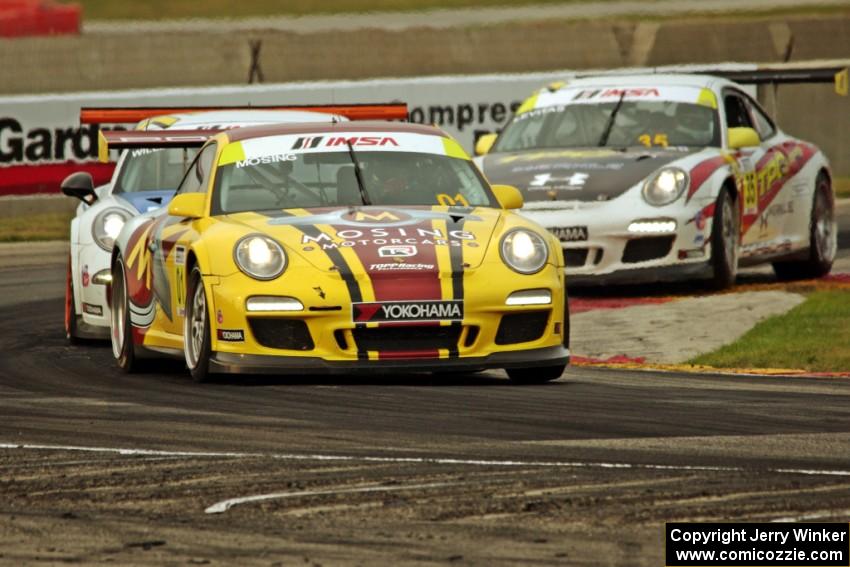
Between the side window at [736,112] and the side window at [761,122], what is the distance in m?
0.09

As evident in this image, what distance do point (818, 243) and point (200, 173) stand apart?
21.8 feet

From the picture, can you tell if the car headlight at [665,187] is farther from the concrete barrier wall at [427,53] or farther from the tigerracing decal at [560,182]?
the concrete barrier wall at [427,53]

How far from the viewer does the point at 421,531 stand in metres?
6.09

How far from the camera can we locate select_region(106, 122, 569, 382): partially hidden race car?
9.71 metres

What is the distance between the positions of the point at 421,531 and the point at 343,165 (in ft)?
16.6

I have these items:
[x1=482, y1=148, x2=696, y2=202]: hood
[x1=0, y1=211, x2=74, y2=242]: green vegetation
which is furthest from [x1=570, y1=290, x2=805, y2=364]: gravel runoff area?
[x1=0, y1=211, x2=74, y2=242]: green vegetation

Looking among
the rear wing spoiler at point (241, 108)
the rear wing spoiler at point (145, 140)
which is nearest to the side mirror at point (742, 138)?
the rear wing spoiler at point (241, 108)

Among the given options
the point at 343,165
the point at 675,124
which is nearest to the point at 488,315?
the point at 343,165

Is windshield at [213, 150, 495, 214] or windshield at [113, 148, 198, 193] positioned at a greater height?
windshield at [213, 150, 495, 214]

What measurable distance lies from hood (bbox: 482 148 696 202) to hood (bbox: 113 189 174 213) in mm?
2749

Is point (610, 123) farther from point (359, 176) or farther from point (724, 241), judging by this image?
point (359, 176)

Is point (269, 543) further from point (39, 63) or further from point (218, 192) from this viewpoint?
point (39, 63)

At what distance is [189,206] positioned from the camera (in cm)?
1057

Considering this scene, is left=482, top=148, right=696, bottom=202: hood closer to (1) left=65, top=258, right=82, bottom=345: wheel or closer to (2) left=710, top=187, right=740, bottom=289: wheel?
(2) left=710, top=187, right=740, bottom=289: wheel
